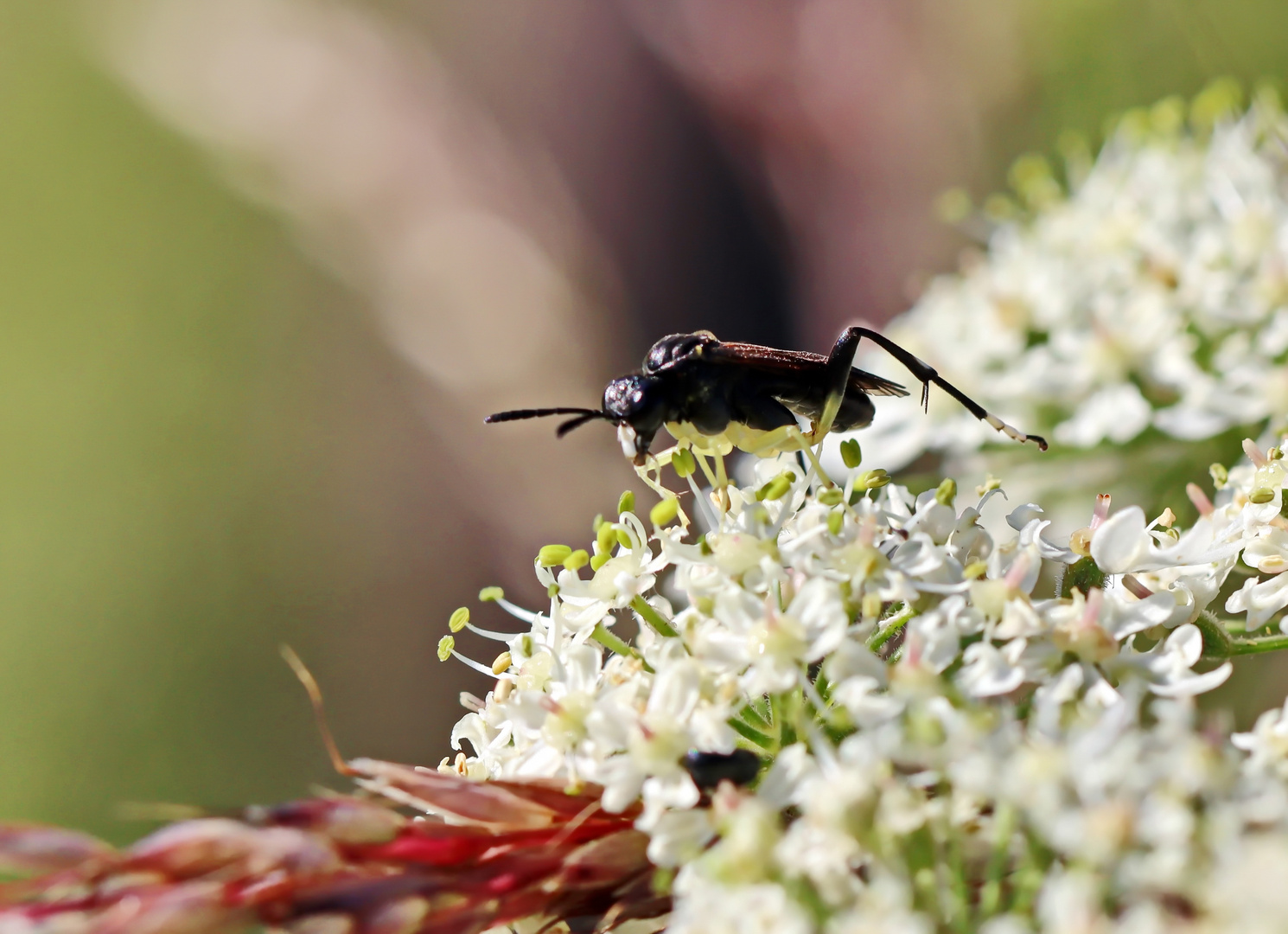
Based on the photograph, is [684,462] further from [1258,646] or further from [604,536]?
[1258,646]

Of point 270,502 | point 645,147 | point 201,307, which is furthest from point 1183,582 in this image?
point 201,307

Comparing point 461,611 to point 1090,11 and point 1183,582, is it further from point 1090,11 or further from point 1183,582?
point 1090,11

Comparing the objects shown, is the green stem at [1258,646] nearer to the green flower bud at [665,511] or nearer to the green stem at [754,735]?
the green stem at [754,735]

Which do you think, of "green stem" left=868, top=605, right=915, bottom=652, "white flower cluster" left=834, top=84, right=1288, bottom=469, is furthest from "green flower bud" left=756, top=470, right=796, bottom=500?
"white flower cluster" left=834, top=84, right=1288, bottom=469

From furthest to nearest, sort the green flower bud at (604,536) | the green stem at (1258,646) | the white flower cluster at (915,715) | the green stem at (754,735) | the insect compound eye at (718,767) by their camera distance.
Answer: the green flower bud at (604,536) → the green stem at (1258,646) → the green stem at (754,735) → the insect compound eye at (718,767) → the white flower cluster at (915,715)

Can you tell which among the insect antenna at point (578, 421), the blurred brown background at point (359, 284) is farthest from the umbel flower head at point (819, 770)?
the blurred brown background at point (359, 284)

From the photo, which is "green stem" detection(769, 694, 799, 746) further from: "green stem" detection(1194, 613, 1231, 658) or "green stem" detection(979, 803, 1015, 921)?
"green stem" detection(1194, 613, 1231, 658)
